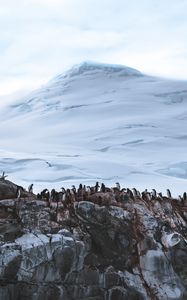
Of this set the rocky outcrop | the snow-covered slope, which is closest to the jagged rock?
the rocky outcrop

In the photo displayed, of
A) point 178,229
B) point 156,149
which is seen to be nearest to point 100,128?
point 156,149

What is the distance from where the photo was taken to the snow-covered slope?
1884 cm

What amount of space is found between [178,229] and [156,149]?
20319 mm

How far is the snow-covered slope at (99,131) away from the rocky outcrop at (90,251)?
10993mm

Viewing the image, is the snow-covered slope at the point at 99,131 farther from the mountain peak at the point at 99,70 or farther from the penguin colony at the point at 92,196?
the penguin colony at the point at 92,196

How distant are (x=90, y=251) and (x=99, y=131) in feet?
84.8

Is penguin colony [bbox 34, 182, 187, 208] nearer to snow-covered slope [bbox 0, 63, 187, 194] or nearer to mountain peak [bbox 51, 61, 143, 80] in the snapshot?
snow-covered slope [bbox 0, 63, 187, 194]

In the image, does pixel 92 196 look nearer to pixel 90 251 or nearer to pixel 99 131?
pixel 90 251

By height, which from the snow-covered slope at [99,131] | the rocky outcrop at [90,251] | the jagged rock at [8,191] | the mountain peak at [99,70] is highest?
the mountain peak at [99,70]

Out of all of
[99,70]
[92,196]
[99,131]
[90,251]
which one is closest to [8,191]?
[92,196]

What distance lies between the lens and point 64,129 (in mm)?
31719

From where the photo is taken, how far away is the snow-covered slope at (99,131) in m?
18.8

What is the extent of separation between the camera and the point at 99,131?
29938 mm

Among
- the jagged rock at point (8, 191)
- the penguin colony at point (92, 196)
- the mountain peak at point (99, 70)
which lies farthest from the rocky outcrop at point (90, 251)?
the mountain peak at point (99, 70)
